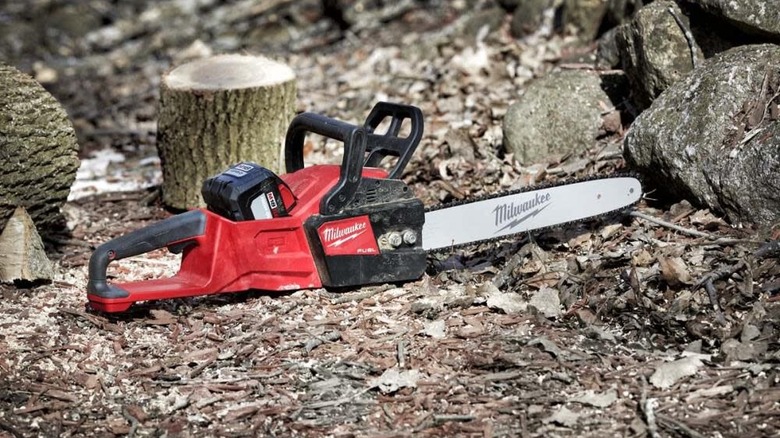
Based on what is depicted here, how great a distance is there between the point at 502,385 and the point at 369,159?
135 centimetres

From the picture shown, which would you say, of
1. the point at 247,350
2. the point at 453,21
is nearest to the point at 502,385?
the point at 247,350

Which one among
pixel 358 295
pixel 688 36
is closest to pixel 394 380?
pixel 358 295

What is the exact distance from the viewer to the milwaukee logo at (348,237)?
13.3 feet

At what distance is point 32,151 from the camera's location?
465 cm

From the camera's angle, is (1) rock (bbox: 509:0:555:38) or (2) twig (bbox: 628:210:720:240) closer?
(2) twig (bbox: 628:210:720:240)

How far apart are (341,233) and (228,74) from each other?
1.85 m

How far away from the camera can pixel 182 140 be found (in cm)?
552

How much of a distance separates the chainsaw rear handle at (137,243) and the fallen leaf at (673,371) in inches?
73.9

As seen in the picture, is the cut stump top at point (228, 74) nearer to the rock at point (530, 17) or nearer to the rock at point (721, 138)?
the rock at point (721, 138)

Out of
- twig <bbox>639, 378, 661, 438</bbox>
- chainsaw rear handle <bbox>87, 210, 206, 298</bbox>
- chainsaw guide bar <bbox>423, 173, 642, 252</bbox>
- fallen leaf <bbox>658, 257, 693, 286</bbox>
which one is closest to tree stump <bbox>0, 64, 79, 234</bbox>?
chainsaw rear handle <bbox>87, 210, 206, 298</bbox>

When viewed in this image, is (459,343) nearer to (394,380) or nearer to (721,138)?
(394,380)

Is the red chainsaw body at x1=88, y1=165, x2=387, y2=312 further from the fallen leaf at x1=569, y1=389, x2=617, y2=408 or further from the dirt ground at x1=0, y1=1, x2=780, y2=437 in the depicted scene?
the fallen leaf at x1=569, y1=389, x2=617, y2=408

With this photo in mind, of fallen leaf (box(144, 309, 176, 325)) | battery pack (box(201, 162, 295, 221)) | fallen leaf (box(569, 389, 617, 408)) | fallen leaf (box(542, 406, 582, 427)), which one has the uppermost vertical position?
battery pack (box(201, 162, 295, 221))

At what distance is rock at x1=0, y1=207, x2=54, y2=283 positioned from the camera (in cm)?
442
